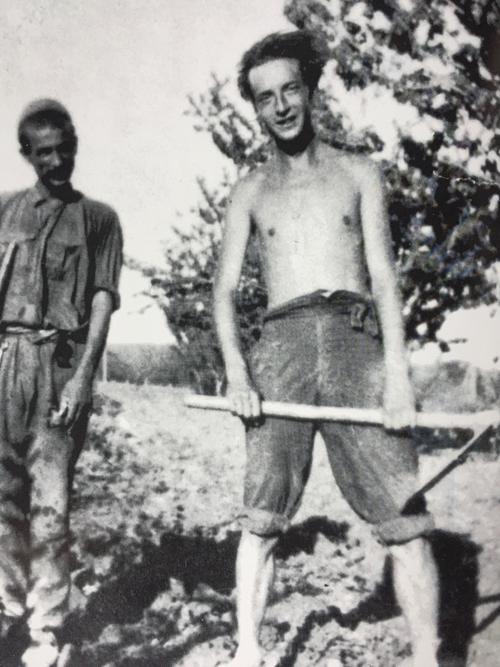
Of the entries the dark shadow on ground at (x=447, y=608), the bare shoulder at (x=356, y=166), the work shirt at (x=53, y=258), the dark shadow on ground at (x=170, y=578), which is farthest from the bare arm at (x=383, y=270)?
the dark shadow on ground at (x=170, y=578)

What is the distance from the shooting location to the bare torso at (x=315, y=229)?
7.80 feet

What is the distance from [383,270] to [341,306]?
0.18 meters

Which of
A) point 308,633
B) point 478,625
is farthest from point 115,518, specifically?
point 478,625

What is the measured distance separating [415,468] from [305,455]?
1.19ft

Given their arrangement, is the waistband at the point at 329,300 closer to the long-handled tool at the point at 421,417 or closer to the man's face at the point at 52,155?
the long-handled tool at the point at 421,417

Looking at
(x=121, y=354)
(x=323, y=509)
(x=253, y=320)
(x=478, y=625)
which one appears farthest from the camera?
(x=121, y=354)

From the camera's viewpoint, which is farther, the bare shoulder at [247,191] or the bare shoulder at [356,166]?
the bare shoulder at [247,191]

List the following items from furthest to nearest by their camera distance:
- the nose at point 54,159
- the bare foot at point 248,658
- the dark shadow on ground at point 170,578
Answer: the dark shadow on ground at point 170,578 → the nose at point 54,159 → the bare foot at point 248,658

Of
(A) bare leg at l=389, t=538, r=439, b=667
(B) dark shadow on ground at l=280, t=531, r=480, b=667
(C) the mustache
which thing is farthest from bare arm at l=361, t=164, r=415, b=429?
(B) dark shadow on ground at l=280, t=531, r=480, b=667

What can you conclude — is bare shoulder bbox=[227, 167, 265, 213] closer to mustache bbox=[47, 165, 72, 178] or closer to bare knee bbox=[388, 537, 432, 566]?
mustache bbox=[47, 165, 72, 178]

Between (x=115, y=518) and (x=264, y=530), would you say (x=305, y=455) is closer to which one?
(x=264, y=530)

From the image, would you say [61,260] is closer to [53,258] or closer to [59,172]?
[53,258]

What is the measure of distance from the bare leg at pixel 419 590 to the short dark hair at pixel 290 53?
5.25 ft

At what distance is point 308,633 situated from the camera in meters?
3.06
